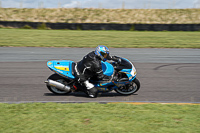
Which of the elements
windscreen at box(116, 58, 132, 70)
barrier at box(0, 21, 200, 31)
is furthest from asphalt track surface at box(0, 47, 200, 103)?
barrier at box(0, 21, 200, 31)

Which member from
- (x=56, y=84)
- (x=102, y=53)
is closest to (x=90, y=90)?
(x=56, y=84)

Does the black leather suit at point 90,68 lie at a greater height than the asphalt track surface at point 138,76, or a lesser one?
greater

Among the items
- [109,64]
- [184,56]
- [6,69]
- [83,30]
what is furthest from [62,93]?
[83,30]

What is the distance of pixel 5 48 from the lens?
55.7 feet

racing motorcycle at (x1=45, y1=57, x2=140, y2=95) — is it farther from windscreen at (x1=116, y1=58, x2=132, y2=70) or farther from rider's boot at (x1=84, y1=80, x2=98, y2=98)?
rider's boot at (x1=84, y1=80, x2=98, y2=98)

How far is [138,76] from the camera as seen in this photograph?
10008mm

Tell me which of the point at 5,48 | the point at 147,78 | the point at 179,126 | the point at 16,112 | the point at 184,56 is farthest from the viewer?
the point at 5,48

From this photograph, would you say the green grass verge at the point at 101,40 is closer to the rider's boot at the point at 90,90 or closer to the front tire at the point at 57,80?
the front tire at the point at 57,80

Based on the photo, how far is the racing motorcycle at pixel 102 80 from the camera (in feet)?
23.9

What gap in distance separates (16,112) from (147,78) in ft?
17.4

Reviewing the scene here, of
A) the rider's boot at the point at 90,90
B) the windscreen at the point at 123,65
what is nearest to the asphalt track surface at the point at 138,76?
the rider's boot at the point at 90,90

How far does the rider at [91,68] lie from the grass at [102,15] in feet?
113

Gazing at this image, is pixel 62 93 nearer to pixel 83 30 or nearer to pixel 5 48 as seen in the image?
pixel 5 48

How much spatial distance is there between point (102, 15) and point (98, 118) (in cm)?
4056
